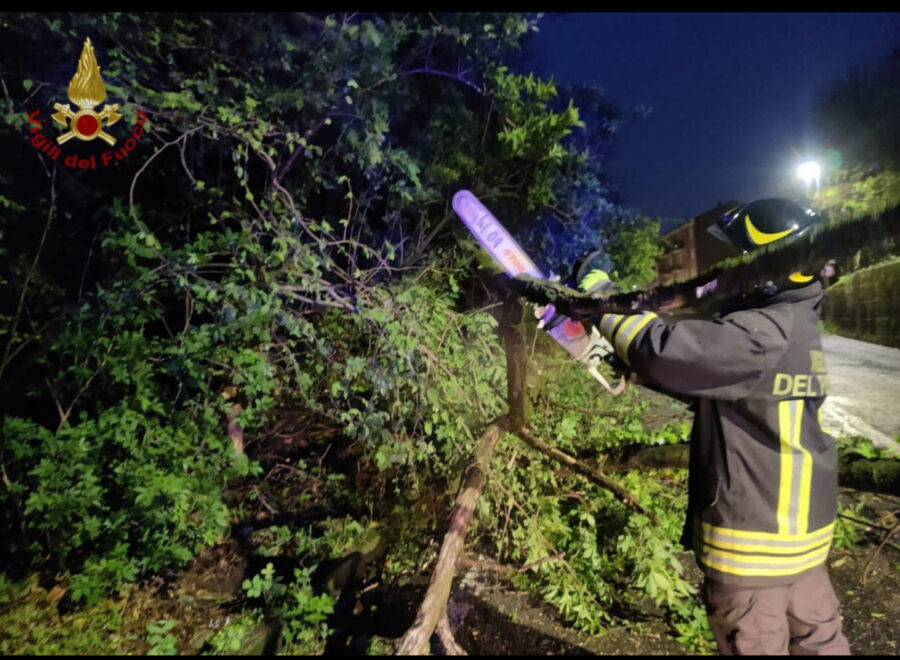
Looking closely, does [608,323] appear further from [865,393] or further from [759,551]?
[865,393]

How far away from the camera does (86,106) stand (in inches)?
127

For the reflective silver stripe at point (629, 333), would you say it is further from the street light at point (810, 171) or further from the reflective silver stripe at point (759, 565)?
the street light at point (810, 171)

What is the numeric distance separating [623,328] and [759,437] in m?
0.65

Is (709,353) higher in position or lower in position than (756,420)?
higher

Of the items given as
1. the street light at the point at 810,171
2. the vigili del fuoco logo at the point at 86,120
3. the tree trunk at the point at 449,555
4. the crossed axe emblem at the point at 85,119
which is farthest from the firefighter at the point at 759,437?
the street light at the point at 810,171

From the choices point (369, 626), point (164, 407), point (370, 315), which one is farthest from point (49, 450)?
point (369, 626)

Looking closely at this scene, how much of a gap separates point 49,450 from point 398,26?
4.19 m

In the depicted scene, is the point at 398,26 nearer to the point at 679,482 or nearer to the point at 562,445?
the point at 562,445

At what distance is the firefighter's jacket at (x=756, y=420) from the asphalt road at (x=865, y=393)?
3.73m

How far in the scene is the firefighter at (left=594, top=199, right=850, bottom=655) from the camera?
1531mm

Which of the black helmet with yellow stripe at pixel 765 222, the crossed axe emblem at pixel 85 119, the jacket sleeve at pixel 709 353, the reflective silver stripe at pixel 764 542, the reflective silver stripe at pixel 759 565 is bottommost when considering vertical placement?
the reflective silver stripe at pixel 759 565

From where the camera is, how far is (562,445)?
3842mm

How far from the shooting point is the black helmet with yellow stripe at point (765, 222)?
154 cm

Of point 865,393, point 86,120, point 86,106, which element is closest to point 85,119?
point 86,120
